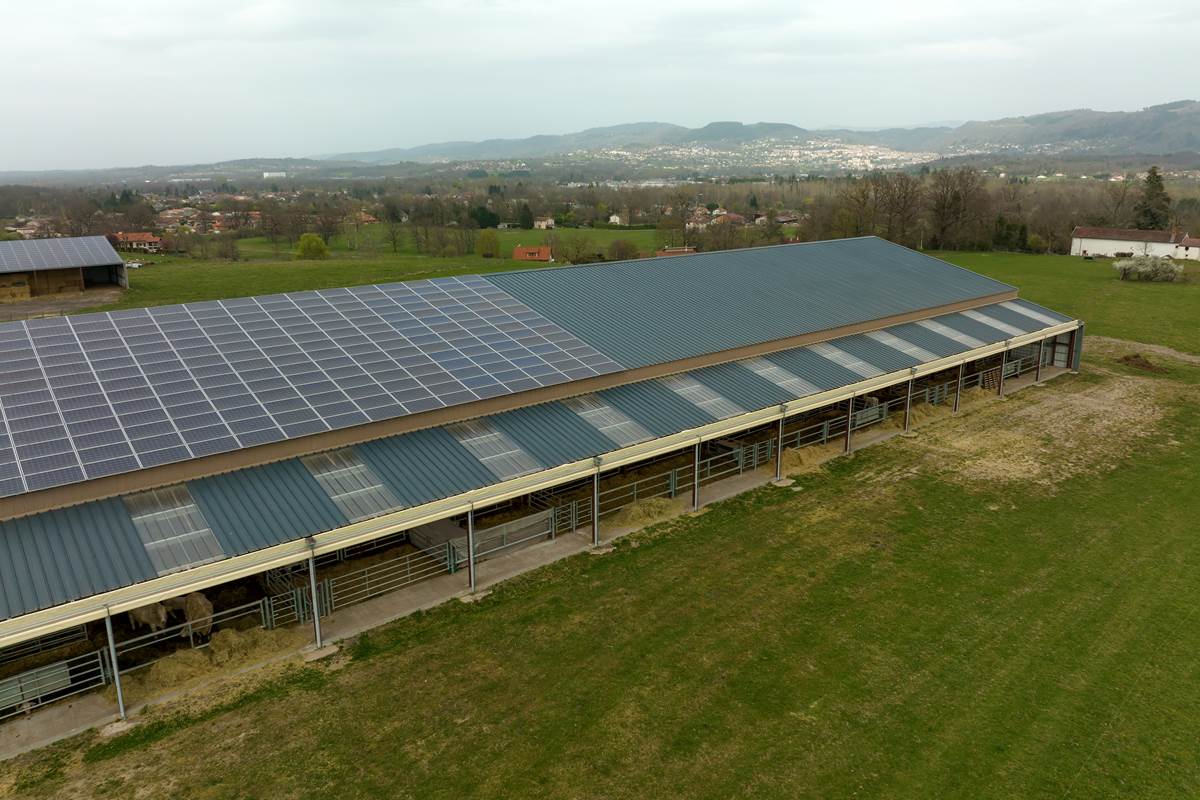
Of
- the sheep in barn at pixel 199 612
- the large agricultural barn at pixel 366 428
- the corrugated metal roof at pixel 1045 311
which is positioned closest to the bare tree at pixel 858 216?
the corrugated metal roof at pixel 1045 311

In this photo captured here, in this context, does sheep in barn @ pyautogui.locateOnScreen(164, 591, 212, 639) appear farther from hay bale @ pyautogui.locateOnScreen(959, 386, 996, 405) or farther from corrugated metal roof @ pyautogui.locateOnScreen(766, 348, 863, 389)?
hay bale @ pyautogui.locateOnScreen(959, 386, 996, 405)

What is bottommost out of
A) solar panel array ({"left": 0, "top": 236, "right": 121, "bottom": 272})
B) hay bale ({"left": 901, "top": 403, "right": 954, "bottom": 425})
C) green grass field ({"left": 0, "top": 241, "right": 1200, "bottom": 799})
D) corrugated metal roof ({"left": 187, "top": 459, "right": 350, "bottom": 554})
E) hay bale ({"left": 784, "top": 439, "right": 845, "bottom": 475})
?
green grass field ({"left": 0, "top": 241, "right": 1200, "bottom": 799})

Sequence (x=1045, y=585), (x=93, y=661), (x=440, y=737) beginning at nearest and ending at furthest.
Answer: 1. (x=440, y=737)
2. (x=93, y=661)
3. (x=1045, y=585)

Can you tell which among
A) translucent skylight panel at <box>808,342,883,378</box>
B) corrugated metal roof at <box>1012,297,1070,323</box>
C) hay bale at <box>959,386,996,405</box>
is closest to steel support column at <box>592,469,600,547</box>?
translucent skylight panel at <box>808,342,883,378</box>

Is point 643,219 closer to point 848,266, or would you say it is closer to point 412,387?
point 848,266

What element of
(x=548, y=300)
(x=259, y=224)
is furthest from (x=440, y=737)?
(x=259, y=224)

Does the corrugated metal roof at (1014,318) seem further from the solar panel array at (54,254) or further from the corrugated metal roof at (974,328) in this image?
the solar panel array at (54,254)

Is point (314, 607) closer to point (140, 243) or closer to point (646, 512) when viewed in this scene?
point (646, 512)
